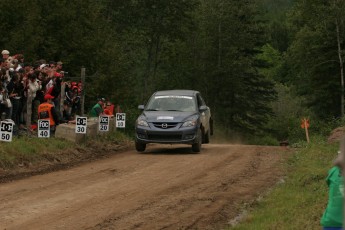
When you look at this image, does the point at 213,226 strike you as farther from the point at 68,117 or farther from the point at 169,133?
the point at 68,117

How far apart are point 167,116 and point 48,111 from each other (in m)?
3.68

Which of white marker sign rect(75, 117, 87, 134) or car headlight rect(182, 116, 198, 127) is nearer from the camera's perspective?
white marker sign rect(75, 117, 87, 134)

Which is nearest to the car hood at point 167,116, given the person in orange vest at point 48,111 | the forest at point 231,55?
the person in orange vest at point 48,111

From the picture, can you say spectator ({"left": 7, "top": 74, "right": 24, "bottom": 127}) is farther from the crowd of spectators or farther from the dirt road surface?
the dirt road surface

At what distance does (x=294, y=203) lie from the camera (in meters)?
11.5

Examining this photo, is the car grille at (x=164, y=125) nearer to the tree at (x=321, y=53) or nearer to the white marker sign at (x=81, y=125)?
the white marker sign at (x=81, y=125)

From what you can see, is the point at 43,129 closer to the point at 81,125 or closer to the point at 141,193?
the point at 81,125

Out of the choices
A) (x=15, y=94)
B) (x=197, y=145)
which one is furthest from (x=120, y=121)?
(x=15, y=94)

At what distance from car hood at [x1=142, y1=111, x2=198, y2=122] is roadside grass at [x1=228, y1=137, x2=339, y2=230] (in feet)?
16.0

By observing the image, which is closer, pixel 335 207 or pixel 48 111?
pixel 335 207

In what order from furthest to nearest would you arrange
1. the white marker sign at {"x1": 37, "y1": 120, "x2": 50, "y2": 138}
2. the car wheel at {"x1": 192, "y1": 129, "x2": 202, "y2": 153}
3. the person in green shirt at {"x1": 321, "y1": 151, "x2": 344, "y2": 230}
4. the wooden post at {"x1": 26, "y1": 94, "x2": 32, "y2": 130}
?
the car wheel at {"x1": 192, "y1": 129, "x2": 202, "y2": 153} < the wooden post at {"x1": 26, "y1": 94, "x2": 32, "y2": 130} < the white marker sign at {"x1": 37, "y1": 120, "x2": 50, "y2": 138} < the person in green shirt at {"x1": 321, "y1": 151, "x2": 344, "y2": 230}

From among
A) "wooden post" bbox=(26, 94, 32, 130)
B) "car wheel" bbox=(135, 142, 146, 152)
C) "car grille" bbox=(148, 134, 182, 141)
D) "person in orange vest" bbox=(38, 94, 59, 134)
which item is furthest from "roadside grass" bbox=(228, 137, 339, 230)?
"wooden post" bbox=(26, 94, 32, 130)

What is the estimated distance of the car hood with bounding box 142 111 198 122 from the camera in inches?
824

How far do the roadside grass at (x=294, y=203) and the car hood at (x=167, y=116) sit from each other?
16.0ft
